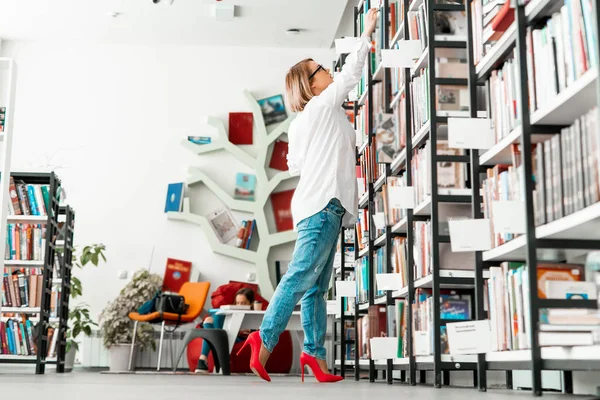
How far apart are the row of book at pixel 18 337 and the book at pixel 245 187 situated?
2.72 metres

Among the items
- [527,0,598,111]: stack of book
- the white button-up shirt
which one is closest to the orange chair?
the white button-up shirt

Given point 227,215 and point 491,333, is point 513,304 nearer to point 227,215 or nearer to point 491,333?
point 491,333

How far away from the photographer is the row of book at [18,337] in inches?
209

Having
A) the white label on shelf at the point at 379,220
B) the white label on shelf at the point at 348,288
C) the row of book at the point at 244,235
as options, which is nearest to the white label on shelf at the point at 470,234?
the white label on shelf at the point at 379,220

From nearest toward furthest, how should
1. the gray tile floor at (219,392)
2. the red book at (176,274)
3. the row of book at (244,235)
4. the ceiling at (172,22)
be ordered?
the gray tile floor at (219,392)
the ceiling at (172,22)
the red book at (176,274)
the row of book at (244,235)

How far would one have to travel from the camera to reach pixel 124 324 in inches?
265

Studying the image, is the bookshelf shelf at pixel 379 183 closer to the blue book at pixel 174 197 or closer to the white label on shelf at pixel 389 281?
the white label on shelf at pixel 389 281

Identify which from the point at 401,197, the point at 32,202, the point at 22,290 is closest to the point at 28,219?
the point at 32,202

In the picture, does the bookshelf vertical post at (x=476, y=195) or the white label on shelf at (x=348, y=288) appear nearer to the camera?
the bookshelf vertical post at (x=476, y=195)

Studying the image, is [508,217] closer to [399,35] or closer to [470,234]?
[470,234]

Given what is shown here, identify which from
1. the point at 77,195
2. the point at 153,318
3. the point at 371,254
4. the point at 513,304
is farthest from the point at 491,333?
the point at 77,195

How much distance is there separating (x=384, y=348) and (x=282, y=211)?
434 centimetres

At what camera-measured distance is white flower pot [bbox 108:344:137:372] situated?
6.64m

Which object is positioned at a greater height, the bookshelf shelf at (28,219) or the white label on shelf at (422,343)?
the bookshelf shelf at (28,219)
